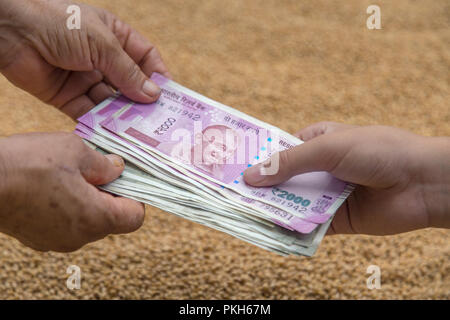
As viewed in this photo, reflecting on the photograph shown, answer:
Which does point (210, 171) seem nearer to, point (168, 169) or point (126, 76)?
point (168, 169)

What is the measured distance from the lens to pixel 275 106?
6.32 feet

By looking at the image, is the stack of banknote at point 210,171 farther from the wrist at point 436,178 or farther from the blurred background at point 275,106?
the blurred background at point 275,106

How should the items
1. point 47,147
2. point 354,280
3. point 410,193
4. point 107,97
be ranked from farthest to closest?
point 354,280, point 107,97, point 410,193, point 47,147

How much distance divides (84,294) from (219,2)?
1.70 meters

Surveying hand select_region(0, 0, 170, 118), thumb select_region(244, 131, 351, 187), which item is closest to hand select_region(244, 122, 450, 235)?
thumb select_region(244, 131, 351, 187)

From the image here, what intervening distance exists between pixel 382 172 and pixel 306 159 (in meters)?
0.17

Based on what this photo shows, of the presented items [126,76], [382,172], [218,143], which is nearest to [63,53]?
[126,76]

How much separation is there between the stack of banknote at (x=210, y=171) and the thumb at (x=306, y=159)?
0.02 m

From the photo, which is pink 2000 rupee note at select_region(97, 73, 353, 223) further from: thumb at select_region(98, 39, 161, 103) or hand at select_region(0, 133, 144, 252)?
hand at select_region(0, 133, 144, 252)

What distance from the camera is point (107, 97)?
1.28m

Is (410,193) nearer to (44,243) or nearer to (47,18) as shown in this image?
(44,243)

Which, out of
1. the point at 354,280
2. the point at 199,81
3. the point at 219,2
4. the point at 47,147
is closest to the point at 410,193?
the point at 354,280

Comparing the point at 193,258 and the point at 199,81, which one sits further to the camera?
the point at 199,81

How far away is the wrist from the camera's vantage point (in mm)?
1033
